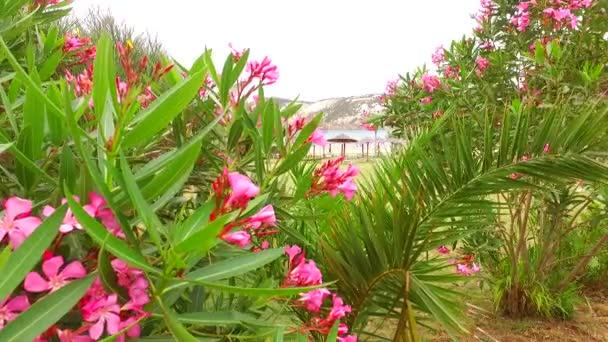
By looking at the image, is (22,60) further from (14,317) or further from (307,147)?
(14,317)

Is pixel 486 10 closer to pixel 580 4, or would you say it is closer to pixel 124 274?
pixel 580 4

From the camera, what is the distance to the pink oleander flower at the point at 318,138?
1.01 metres

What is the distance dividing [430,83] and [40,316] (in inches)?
148

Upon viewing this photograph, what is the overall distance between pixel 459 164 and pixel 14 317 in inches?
48.8

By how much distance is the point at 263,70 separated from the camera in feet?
3.46

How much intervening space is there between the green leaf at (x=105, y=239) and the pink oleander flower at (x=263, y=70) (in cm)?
61

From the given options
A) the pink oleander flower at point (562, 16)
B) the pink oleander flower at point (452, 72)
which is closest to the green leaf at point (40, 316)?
the pink oleander flower at point (562, 16)

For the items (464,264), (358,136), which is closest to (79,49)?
(464,264)

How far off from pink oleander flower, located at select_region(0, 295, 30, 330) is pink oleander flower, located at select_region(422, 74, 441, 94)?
12.0 ft

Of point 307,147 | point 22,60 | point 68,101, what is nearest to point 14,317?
point 68,101

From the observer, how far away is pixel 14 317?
50cm

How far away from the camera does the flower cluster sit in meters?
0.52

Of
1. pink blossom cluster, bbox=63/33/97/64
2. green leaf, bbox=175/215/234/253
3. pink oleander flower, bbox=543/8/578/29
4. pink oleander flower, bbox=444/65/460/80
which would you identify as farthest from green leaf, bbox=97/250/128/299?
pink oleander flower, bbox=444/65/460/80

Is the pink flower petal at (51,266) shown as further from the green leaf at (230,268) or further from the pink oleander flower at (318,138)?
the pink oleander flower at (318,138)
